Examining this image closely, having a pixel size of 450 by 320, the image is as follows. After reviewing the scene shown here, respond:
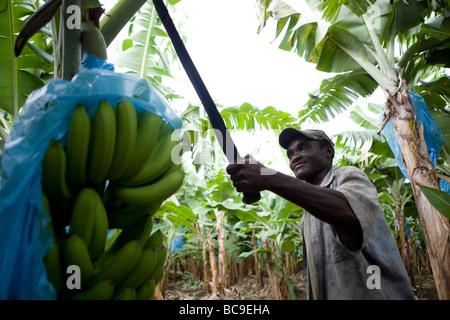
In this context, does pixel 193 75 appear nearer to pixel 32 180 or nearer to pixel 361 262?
pixel 32 180

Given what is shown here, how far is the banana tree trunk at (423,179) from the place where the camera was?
225cm

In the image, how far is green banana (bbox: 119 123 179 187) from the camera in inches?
31.3

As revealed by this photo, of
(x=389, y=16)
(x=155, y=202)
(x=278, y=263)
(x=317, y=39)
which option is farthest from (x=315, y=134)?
(x=278, y=263)

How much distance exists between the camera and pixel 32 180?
0.62 metres

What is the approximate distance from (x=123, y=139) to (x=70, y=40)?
39 centimetres

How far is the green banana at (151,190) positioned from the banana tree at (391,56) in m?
2.44

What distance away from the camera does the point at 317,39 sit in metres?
3.11

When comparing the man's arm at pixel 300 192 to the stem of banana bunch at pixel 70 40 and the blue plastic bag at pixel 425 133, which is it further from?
the blue plastic bag at pixel 425 133

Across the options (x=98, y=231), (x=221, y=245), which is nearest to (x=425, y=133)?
(x=98, y=231)

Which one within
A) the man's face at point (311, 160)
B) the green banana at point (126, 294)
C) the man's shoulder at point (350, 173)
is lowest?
the green banana at point (126, 294)

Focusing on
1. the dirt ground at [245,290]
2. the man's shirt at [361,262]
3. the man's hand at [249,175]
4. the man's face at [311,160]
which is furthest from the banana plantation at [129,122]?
the dirt ground at [245,290]

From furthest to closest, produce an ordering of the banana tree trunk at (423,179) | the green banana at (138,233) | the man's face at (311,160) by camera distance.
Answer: the banana tree trunk at (423,179) < the man's face at (311,160) < the green banana at (138,233)

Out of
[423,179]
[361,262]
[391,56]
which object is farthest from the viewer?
[391,56]
